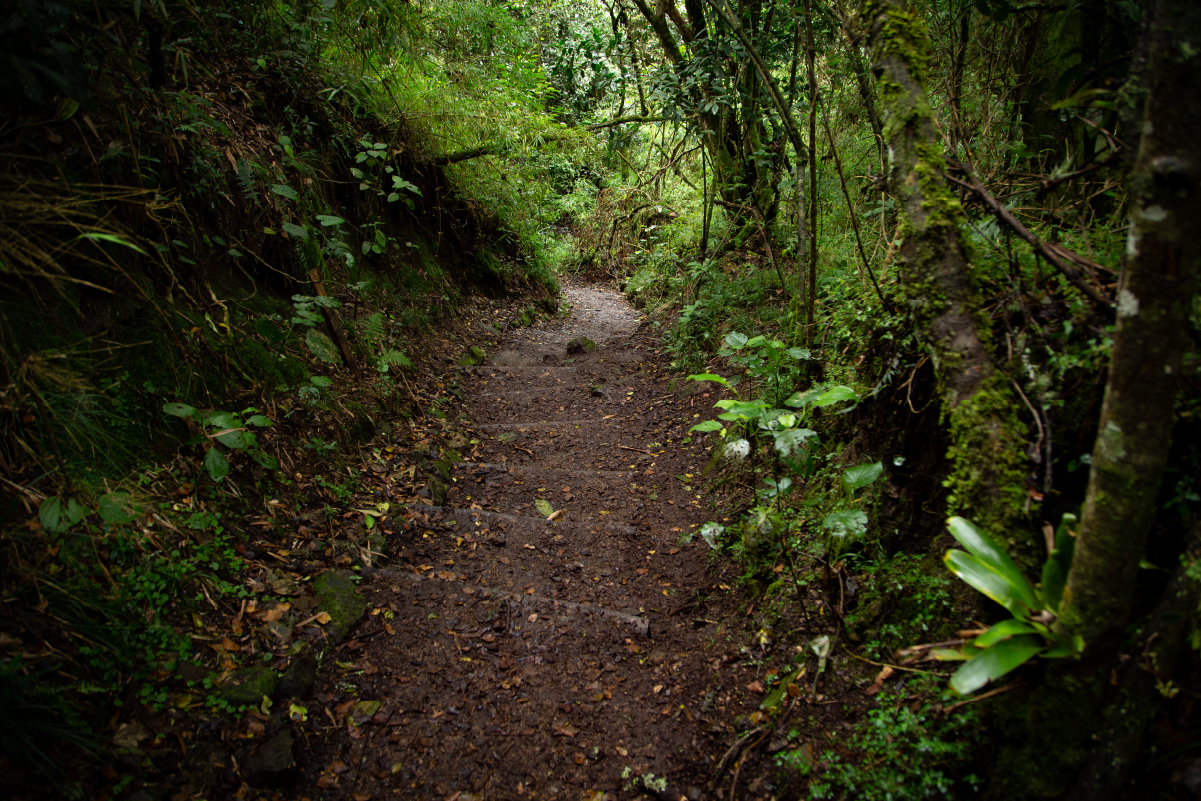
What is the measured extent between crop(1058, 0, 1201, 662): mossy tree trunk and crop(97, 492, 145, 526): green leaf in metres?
3.16

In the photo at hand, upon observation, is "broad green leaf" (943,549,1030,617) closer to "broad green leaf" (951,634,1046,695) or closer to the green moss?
"broad green leaf" (951,634,1046,695)

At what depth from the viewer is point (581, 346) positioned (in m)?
7.38

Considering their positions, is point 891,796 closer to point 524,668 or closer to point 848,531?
point 848,531

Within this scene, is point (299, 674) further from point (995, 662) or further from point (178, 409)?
point (995, 662)

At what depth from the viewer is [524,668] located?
8.73ft

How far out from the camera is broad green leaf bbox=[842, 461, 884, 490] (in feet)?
7.40

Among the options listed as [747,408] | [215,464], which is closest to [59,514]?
[215,464]

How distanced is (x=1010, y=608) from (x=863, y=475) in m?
0.81

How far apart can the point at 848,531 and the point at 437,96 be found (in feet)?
19.9

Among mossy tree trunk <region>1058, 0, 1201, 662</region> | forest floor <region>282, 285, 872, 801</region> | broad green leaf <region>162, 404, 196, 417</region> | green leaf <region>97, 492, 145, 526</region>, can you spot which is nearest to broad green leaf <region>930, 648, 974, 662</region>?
mossy tree trunk <region>1058, 0, 1201, 662</region>

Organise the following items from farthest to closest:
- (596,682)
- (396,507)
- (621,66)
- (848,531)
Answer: (621,66)
(396,507)
(596,682)
(848,531)

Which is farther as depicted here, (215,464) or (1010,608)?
Result: (215,464)

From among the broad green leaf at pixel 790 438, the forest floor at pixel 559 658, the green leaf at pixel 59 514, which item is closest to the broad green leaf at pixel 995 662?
the forest floor at pixel 559 658

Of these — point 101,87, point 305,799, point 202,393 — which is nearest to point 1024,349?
point 305,799
